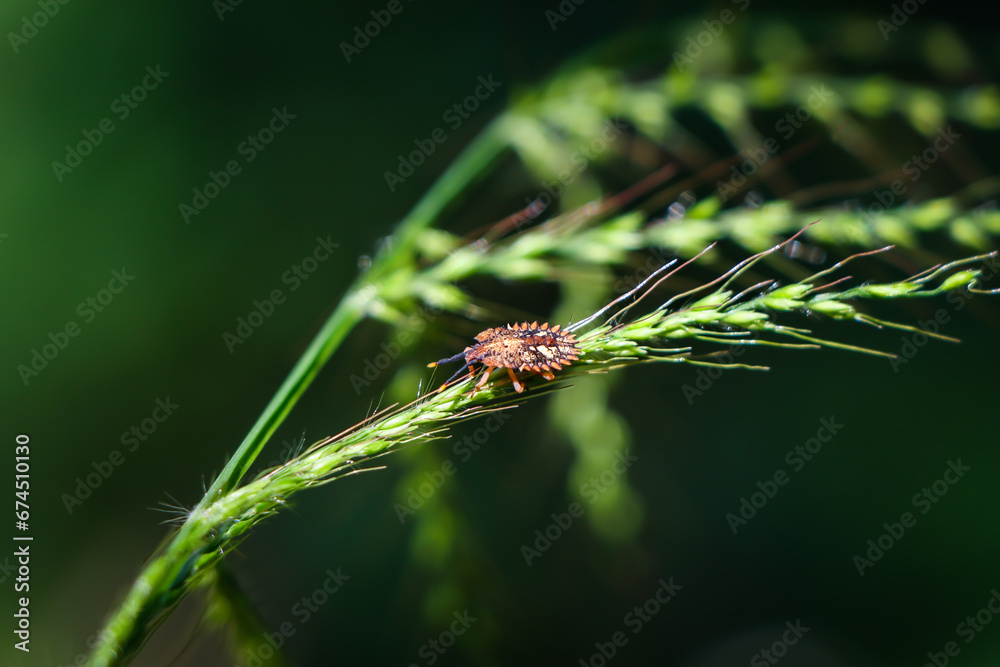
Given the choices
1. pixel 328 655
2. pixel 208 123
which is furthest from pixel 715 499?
pixel 208 123

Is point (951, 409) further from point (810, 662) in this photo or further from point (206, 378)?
point (206, 378)
